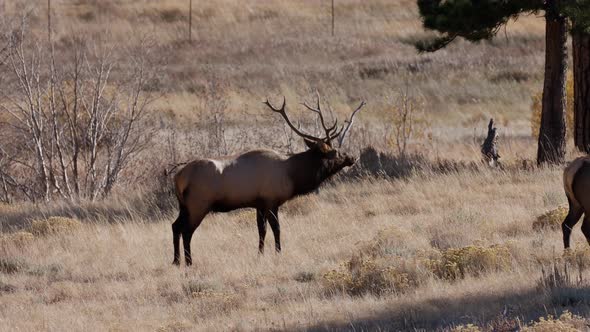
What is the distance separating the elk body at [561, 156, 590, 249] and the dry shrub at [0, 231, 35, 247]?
6.32 meters

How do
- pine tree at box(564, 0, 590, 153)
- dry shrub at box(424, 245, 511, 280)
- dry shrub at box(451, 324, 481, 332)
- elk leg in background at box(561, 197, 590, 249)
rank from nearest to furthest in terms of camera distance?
dry shrub at box(451, 324, 481, 332) < dry shrub at box(424, 245, 511, 280) < elk leg in background at box(561, 197, 590, 249) < pine tree at box(564, 0, 590, 153)

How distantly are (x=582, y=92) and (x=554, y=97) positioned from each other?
714 millimetres

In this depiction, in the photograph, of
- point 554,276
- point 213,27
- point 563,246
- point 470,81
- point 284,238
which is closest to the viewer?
point 554,276

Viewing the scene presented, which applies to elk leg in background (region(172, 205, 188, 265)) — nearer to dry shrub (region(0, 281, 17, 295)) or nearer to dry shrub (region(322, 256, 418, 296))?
dry shrub (region(0, 281, 17, 295))

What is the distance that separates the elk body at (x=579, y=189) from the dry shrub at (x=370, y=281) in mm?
1775

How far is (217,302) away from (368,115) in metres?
20.3

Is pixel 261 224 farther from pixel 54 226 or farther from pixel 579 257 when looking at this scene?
pixel 579 257

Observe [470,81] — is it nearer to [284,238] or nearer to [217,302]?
[284,238]

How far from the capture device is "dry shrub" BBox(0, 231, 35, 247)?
14.0 metres

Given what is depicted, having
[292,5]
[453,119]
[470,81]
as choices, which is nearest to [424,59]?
[470,81]

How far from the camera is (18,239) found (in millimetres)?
14078

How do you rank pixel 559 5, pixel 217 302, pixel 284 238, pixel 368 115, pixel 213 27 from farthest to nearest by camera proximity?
pixel 213 27
pixel 368 115
pixel 559 5
pixel 284 238
pixel 217 302

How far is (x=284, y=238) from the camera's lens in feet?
45.5

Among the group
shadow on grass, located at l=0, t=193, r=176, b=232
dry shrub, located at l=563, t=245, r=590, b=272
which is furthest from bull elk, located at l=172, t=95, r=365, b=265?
dry shrub, located at l=563, t=245, r=590, b=272
